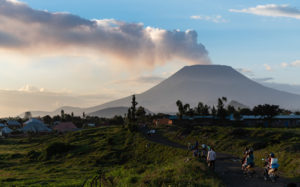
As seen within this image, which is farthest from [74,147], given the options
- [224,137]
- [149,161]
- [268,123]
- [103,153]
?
[268,123]

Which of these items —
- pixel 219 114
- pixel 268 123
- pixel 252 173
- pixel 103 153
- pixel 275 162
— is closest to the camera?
pixel 275 162

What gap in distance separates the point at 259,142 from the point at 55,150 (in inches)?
1477

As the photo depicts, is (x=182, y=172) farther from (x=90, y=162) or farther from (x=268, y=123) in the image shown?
(x=268, y=123)

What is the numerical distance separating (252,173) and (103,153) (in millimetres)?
34821

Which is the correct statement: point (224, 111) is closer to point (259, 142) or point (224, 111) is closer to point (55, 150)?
point (55, 150)

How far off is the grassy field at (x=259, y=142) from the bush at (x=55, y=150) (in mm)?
20111

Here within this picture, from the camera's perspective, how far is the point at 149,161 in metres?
42.6

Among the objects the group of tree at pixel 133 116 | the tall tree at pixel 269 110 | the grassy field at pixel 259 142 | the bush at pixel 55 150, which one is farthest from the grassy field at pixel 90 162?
the tall tree at pixel 269 110

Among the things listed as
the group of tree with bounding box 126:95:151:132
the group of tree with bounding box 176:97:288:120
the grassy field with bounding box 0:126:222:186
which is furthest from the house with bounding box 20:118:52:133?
the group of tree with bounding box 176:97:288:120

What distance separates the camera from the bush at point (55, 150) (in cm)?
5669

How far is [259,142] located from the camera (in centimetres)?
3847

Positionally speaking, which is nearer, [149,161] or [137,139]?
[149,161]

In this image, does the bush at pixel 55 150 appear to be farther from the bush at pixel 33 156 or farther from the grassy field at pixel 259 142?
the grassy field at pixel 259 142

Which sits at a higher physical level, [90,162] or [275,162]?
[275,162]
